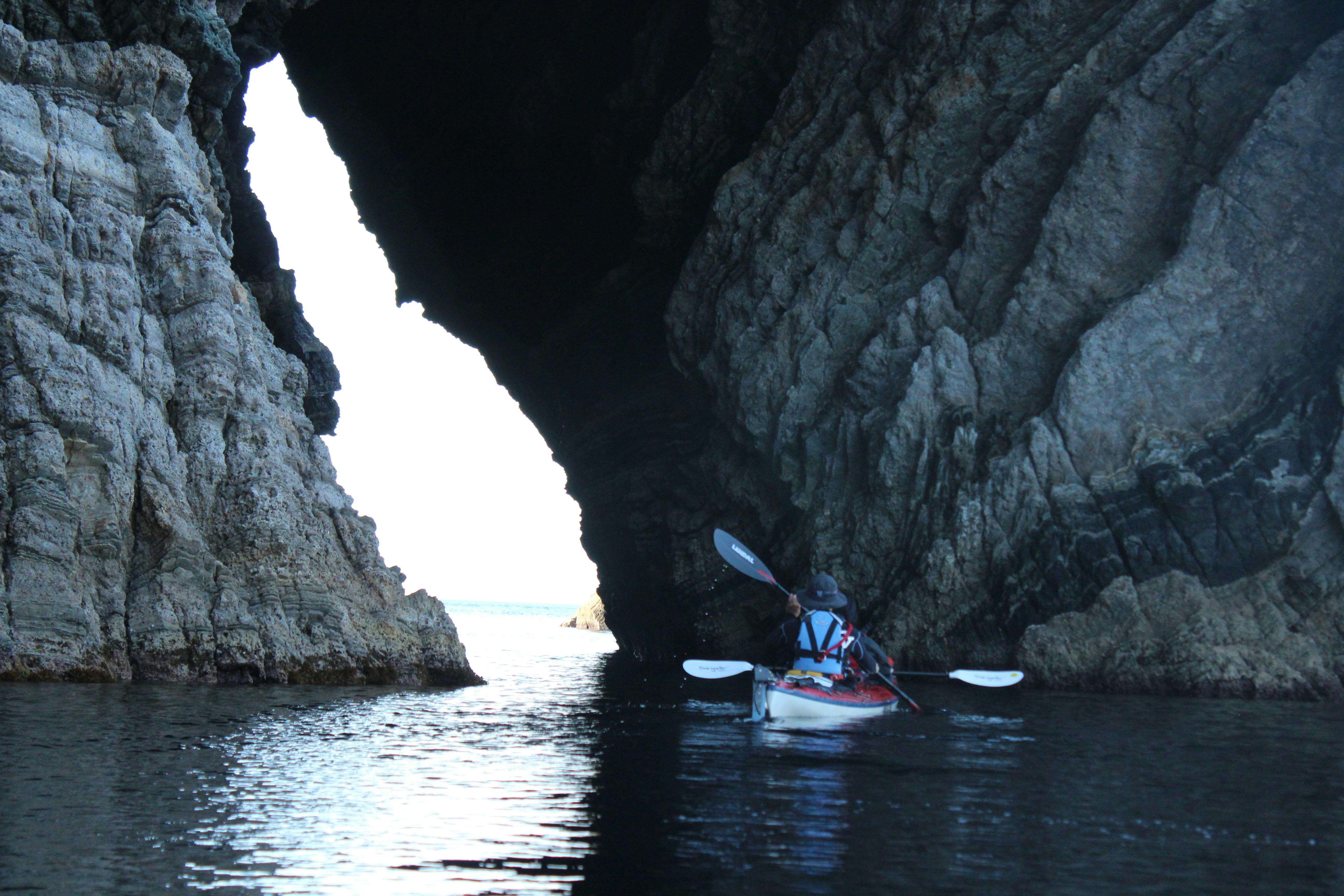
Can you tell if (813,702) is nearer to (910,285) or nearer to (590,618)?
(910,285)

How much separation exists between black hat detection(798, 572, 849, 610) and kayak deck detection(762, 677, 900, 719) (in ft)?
3.29

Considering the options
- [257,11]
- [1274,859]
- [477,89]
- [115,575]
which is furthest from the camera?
[477,89]

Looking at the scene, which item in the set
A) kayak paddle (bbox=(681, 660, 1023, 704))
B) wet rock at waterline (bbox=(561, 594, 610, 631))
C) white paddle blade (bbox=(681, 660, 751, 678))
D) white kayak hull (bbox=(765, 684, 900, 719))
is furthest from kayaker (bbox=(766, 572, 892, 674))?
wet rock at waterline (bbox=(561, 594, 610, 631))

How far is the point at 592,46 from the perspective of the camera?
3031cm

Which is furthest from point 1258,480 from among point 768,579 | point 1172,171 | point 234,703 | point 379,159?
point 379,159

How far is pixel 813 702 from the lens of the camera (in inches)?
553

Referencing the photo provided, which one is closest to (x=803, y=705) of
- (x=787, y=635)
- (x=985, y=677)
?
(x=787, y=635)

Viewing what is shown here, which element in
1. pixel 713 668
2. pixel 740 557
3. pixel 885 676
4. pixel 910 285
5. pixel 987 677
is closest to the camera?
pixel 885 676

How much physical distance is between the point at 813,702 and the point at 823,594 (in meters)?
1.33

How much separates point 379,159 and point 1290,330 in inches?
1038

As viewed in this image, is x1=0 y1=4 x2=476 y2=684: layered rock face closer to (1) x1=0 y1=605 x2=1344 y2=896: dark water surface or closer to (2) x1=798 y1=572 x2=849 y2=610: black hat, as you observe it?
(1) x1=0 y1=605 x2=1344 y2=896: dark water surface

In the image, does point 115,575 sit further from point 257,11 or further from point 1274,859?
point 257,11

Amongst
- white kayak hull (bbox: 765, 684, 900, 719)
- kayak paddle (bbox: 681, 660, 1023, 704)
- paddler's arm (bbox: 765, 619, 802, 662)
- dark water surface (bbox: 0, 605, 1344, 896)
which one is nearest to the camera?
dark water surface (bbox: 0, 605, 1344, 896)

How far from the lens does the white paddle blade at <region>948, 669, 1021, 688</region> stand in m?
16.2
